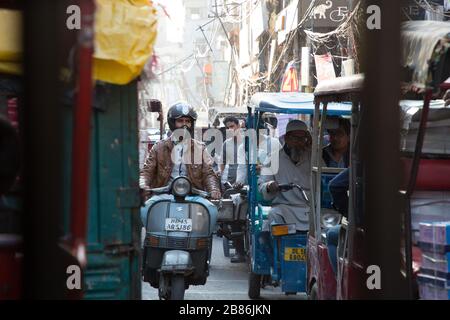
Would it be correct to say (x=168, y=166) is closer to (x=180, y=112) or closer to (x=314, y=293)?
(x=180, y=112)

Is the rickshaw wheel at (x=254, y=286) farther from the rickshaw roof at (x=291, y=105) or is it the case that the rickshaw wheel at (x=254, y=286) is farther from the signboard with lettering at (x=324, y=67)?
the signboard with lettering at (x=324, y=67)

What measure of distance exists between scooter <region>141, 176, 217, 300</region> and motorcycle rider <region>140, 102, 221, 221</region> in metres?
0.55

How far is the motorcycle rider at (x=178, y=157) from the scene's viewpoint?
23.9 feet

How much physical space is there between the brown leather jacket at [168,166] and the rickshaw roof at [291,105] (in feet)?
3.62

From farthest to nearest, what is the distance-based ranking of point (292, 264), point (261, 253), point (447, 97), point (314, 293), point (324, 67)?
point (324, 67) → point (261, 253) → point (292, 264) → point (314, 293) → point (447, 97)

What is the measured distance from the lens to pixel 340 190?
18.7 feet

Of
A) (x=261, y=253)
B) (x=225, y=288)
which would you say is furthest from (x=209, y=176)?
(x=225, y=288)

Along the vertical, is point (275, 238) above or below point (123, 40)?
below

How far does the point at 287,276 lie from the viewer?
7.72m

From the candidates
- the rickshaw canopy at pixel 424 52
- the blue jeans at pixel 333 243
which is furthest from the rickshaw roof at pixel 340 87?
the blue jeans at pixel 333 243

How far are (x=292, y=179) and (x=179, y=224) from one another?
1949mm

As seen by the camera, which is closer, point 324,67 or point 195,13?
point 324,67
